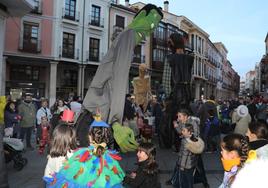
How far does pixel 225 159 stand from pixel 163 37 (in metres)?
38.6

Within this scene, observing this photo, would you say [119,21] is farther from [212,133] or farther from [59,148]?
[59,148]

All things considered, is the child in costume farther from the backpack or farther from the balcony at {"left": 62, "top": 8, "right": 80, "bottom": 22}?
the balcony at {"left": 62, "top": 8, "right": 80, "bottom": 22}

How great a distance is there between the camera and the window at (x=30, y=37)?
26.6 metres

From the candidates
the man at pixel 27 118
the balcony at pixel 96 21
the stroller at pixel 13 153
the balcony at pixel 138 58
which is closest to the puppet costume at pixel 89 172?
the stroller at pixel 13 153

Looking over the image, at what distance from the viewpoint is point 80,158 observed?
305cm

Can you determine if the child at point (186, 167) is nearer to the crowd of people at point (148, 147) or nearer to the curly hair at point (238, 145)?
the crowd of people at point (148, 147)

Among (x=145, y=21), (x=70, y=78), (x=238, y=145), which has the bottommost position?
(x=238, y=145)

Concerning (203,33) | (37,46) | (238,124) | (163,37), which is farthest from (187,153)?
(203,33)

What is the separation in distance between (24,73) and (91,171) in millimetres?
26108

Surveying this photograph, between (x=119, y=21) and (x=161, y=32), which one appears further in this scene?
(x=161, y=32)

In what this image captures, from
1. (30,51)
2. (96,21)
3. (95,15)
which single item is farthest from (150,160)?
(95,15)

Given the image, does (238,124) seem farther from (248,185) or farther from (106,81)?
(248,185)

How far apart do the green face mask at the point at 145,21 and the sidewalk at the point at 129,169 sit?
9.02 ft

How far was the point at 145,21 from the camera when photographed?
687 centimetres
